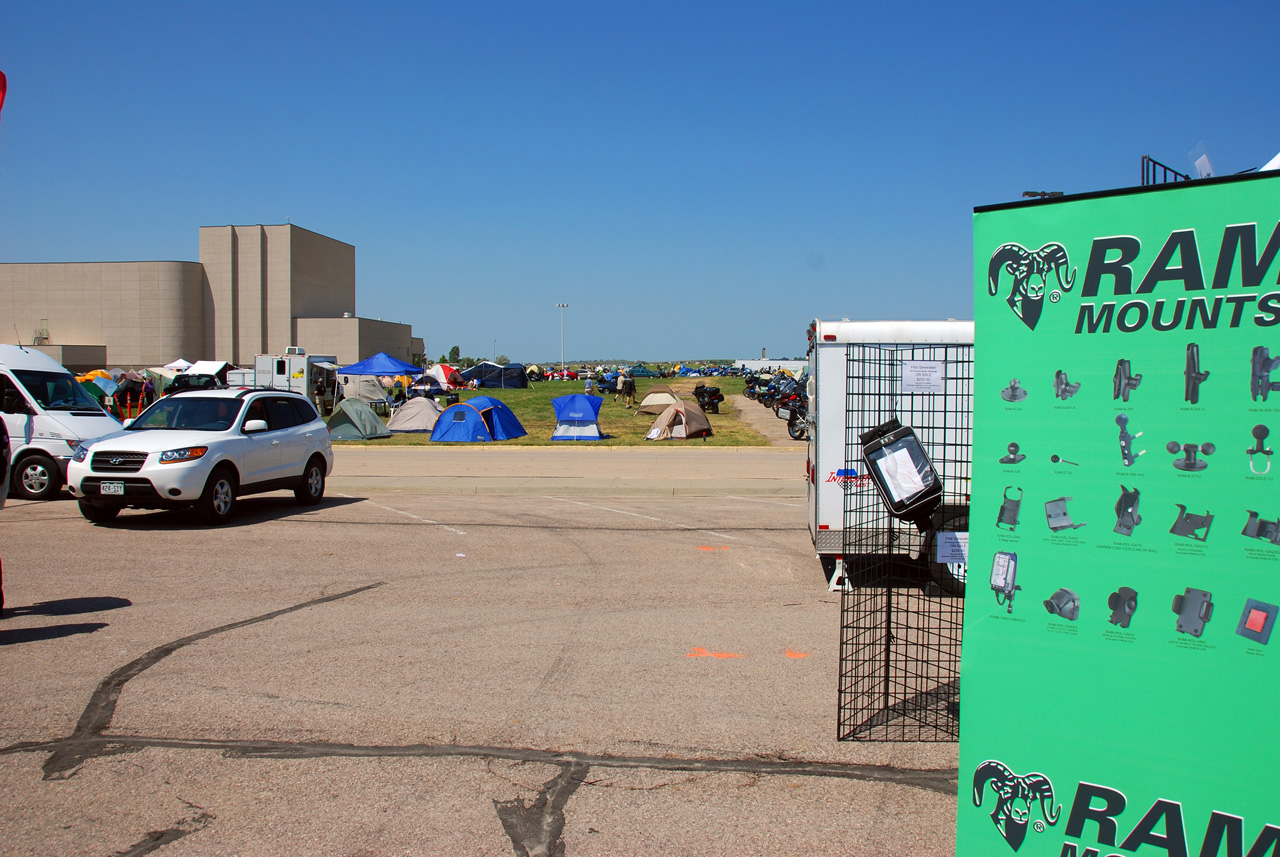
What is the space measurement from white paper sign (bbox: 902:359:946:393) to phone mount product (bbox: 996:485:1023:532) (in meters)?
4.04

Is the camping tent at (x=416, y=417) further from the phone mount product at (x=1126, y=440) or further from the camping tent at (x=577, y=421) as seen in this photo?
the phone mount product at (x=1126, y=440)

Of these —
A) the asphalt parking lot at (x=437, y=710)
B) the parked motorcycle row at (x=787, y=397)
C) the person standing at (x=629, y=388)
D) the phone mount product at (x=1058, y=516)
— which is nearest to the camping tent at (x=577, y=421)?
the parked motorcycle row at (x=787, y=397)

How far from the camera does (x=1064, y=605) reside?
2889 mm

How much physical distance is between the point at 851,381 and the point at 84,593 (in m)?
6.86

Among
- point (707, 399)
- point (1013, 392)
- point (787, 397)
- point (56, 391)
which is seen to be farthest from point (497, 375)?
point (1013, 392)

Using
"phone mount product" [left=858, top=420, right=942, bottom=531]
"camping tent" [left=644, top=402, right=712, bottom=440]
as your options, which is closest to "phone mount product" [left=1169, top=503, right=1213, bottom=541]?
"phone mount product" [left=858, top=420, right=942, bottom=531]

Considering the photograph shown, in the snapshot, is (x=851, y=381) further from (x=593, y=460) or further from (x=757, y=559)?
(x=593, y=460)

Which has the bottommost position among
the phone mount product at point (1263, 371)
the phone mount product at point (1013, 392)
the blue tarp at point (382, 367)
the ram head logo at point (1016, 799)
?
the ram head logo at point (1016, 799)

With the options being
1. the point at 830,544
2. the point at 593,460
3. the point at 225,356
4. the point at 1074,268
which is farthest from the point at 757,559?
the point at 225,356

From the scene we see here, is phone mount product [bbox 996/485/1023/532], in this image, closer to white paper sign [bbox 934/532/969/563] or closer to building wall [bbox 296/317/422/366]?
white paper sign [bbox 934/532/969/563]

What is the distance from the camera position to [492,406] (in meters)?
28.1

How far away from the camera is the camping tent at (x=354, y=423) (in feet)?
92.5

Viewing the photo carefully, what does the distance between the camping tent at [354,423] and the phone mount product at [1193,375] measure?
27206 mm

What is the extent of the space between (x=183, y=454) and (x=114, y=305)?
7573 cm
